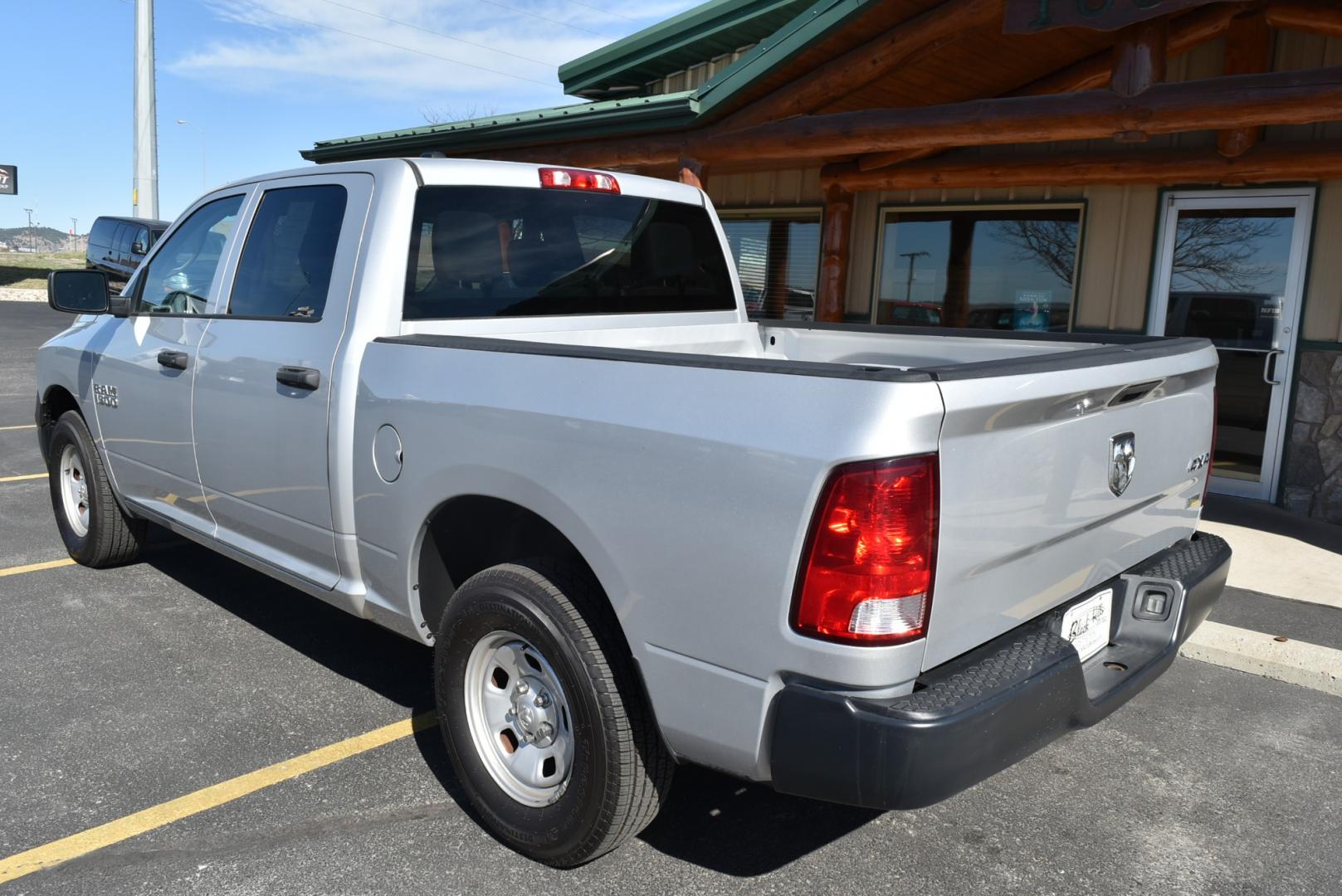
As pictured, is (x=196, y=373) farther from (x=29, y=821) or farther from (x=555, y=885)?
(x=555, y=885)

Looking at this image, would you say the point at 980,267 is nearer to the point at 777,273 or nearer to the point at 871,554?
the point at 777,273

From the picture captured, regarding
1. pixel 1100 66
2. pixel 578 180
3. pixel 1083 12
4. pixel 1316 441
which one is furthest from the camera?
pixel 1100 66

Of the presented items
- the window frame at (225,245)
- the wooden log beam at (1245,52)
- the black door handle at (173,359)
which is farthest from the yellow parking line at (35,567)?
the wooden log beam at (1245,52)

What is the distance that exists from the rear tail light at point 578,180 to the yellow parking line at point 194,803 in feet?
6.63

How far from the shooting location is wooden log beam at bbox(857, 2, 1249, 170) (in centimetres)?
728

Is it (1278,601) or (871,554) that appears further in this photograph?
(1278,601)

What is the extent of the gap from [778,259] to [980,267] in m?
2.32

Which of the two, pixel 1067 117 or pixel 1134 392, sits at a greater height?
pixel 1067 117

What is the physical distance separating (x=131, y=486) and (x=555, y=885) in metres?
3.10

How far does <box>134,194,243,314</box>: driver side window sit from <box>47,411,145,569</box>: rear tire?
0.92 metres

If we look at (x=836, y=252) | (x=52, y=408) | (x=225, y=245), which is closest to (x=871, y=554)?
(x=225, y=245)

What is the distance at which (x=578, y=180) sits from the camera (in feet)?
12.7

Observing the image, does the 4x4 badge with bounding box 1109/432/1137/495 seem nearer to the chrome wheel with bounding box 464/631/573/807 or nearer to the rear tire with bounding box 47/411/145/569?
the chrome wheel with bounding box 464/631/573/807

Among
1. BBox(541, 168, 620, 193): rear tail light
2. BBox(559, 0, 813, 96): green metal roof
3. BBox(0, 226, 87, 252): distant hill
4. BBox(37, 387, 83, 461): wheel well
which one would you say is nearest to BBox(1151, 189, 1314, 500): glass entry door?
BBox(559, 0, 813, 96): green metal roof
